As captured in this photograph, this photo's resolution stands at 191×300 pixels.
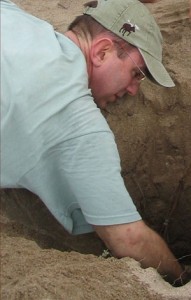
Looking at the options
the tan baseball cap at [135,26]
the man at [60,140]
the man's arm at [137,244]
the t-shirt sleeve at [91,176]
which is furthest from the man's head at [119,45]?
the man's arm at [137,244]

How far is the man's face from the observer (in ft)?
6.26

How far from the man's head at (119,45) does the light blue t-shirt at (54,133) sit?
0.90 feet

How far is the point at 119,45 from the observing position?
6.31 ft

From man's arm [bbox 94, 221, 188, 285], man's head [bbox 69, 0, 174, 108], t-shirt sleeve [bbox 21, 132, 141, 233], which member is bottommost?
man's arm [bbox 94, 221, 188, 285]

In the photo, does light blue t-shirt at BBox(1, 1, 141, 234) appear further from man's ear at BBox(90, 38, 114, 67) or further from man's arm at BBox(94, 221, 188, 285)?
man's ear at BBox(90, 38, 114, 67)

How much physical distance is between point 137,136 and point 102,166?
31.1 inches

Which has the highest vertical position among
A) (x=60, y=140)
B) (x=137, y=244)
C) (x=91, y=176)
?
(x=60, y=140)

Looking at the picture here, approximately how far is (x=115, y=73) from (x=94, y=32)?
7.1 inches

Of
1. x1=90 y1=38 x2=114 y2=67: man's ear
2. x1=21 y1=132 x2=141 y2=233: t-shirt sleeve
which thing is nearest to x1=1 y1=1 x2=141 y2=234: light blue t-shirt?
x1=21 y1=132 x2=141 y2=233: t-shirt sleeve

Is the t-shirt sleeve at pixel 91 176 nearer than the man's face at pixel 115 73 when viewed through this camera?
Yes

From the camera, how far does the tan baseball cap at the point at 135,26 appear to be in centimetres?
192

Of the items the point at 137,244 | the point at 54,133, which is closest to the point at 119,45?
the point at 54,133

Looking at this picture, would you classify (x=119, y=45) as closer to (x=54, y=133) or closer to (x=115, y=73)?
(x=115, y=73)

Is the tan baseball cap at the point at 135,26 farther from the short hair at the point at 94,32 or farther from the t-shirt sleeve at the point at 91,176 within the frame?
the t-shirt sleeve at the point at 91,176
